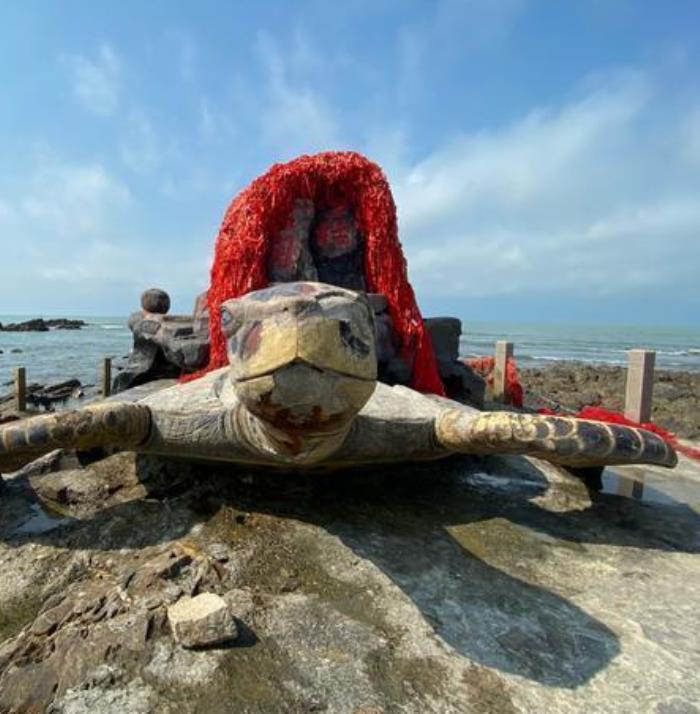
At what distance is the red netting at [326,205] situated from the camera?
15.6 ft

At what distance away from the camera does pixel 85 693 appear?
1682mm

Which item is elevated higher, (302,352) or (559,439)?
(302,352)

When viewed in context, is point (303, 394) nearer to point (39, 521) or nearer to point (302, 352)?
point (302, 352)

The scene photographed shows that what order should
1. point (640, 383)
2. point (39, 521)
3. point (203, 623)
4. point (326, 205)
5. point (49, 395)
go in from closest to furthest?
1. point (203, 623)
2. point (39, 521)
3. point (326, 205)
4. point (640, 383)
5. point (49, 395)

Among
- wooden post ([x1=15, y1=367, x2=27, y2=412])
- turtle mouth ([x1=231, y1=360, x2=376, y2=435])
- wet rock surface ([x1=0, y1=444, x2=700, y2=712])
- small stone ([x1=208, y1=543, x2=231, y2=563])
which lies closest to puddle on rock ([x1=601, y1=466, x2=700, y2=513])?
wet rock surface ([x1=0, y1=444, x2=700, y2=712])

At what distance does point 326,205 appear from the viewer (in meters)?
5.26

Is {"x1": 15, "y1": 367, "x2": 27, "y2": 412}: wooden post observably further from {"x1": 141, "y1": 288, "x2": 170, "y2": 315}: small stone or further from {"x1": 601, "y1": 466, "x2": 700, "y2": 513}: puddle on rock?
{"x1": 601, "y1": 466, "x2": 700, "y2": 513}: puddle on rock

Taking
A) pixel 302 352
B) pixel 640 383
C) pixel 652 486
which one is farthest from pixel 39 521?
pixel 640 383

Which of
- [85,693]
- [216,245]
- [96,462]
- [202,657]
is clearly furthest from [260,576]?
[216,245]

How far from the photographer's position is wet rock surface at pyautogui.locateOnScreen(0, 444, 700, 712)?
1753 mm

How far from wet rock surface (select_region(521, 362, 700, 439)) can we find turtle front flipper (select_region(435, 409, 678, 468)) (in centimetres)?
584

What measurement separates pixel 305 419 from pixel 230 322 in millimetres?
441

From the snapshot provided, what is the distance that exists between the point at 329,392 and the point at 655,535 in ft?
8.34

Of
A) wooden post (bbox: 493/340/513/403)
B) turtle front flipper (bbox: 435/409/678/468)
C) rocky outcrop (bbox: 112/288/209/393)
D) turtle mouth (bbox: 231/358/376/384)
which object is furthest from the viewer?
wooden post (bbox: 493/340/513/403)
